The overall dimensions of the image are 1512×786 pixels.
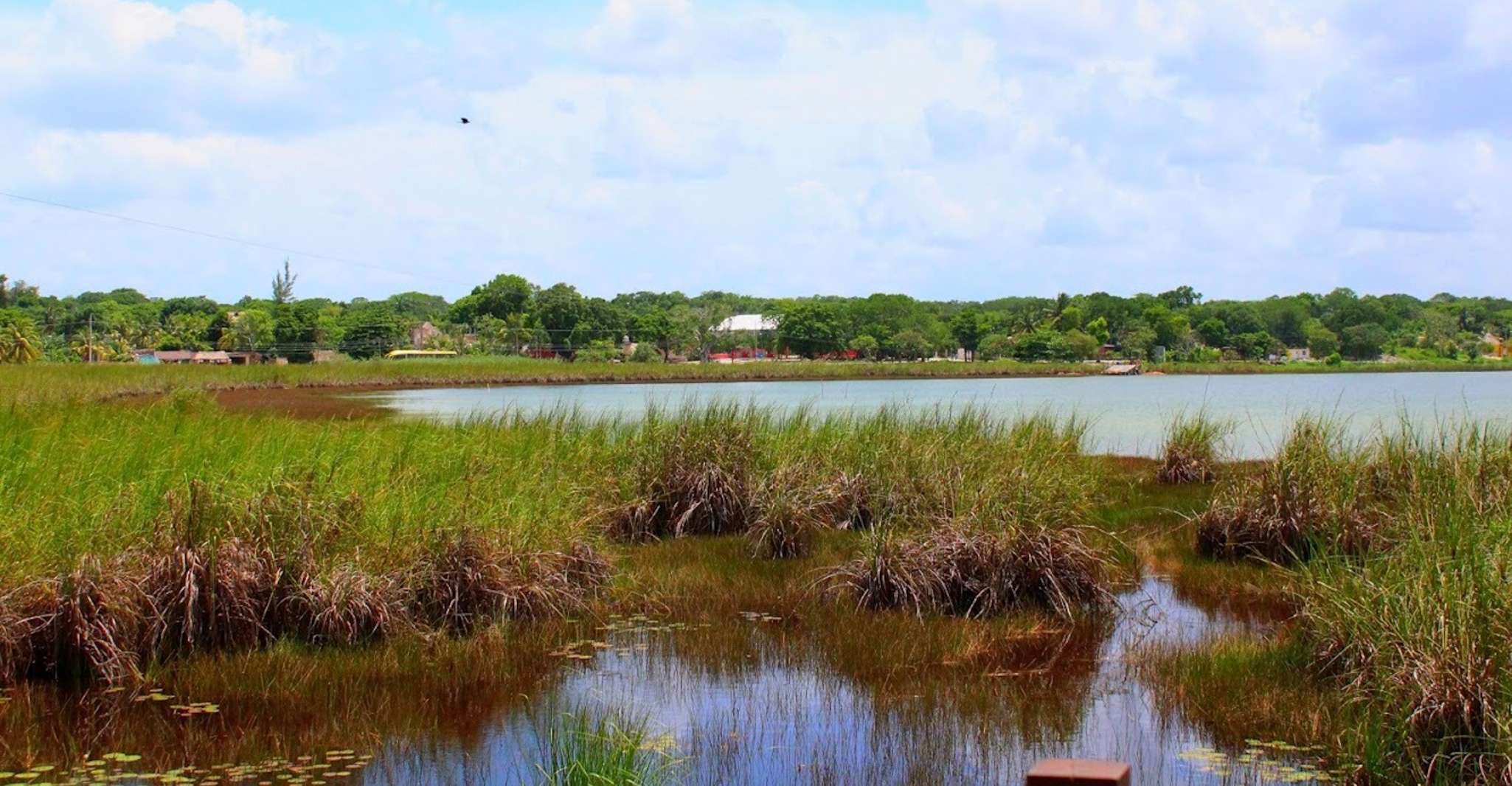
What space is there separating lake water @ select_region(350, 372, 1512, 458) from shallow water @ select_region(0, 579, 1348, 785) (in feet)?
19.9

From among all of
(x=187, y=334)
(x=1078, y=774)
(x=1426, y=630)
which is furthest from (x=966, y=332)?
(x=1078, y=774)

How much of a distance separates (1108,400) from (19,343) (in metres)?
55.6

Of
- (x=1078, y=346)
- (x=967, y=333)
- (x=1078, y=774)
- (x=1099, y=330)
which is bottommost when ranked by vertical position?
(x=1078, y=774)

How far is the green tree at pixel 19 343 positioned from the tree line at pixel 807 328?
1.86 metres

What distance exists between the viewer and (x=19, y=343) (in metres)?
66.3

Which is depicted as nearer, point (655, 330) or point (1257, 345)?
point (655, 330)

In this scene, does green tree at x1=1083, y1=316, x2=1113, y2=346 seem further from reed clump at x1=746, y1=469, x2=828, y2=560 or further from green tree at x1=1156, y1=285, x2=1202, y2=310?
reed clump at x1=746, y1=469, x2=828, y2=560

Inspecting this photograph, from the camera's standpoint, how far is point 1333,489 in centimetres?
1175

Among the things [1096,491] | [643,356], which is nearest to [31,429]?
[1096,491]

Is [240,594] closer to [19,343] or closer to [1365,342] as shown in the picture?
[19,343]

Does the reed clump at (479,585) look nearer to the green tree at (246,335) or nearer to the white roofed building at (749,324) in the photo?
the green tree at (246,335)

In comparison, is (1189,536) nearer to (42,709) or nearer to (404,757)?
(404,757)

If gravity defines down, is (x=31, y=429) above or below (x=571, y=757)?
above

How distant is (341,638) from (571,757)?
344 cm
